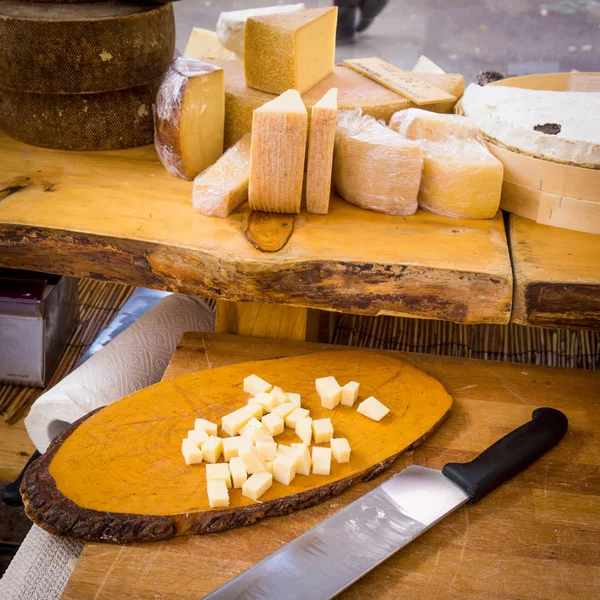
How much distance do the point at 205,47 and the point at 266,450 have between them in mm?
1280

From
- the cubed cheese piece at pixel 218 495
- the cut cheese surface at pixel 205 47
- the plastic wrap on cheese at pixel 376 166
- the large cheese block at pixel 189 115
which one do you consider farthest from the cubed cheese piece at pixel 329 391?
the cut cheese surface at pixel 205 47

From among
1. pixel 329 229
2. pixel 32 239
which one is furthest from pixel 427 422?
pixel 32 239

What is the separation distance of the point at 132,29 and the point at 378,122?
50 centimetres

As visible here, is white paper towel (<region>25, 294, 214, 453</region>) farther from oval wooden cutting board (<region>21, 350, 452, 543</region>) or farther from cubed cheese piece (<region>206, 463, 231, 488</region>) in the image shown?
cubed cheese piece (<region>206, 463, 231, 488</region>)

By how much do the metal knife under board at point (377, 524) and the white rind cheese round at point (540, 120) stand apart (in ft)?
1.48

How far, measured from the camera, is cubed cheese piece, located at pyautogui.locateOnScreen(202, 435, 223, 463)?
98 centimetres

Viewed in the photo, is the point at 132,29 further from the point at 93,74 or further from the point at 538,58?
the point at 538,58

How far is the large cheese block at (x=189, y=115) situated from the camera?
50.7 inches

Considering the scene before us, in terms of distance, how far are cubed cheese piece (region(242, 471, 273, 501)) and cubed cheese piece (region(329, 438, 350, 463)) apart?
10 centimetres

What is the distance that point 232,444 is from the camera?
0.99m

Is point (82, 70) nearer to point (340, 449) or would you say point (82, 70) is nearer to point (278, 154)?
point (278, 154)

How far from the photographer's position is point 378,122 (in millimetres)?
1351

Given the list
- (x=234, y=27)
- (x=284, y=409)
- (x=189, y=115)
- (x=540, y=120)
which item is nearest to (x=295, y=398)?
(x=284, y=409)

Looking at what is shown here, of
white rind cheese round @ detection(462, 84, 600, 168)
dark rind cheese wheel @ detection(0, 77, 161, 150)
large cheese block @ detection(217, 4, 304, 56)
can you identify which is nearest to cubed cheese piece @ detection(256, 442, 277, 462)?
white rind cheese round @ detection(462, 84, 600, 168)
